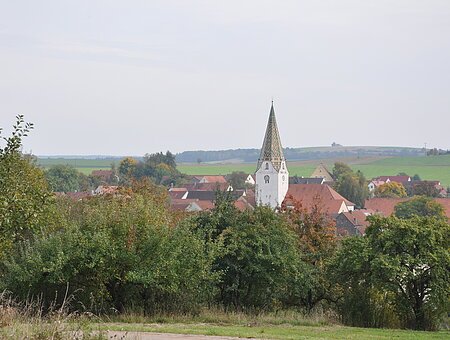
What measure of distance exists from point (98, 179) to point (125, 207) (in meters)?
135

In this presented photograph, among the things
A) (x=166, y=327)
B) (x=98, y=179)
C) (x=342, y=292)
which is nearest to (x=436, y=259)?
(x=342, y=292)

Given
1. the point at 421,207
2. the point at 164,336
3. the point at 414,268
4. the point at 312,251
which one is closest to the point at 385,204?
the point at 421,207

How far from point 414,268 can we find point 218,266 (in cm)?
612

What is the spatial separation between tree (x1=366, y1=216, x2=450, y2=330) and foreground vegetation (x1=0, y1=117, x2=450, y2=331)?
3 centimetres

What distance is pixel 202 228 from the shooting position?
25828 mm

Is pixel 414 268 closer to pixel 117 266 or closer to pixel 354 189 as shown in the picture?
pixel 117 266

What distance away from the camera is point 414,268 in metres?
25.4

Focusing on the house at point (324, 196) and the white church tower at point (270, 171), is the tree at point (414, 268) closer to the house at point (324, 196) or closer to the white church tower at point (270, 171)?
the house at point (324, 196)

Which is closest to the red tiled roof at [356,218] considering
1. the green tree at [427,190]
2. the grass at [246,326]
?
the green tree at [427,190]

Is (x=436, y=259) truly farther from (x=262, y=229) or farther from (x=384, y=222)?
(x=262, y=229)

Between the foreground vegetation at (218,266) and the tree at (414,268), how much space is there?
1.4 inches

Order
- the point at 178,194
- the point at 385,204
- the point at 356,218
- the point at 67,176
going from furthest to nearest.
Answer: the point at 178,194, the point at 67,176, the point at 385,204, the point at 356,218

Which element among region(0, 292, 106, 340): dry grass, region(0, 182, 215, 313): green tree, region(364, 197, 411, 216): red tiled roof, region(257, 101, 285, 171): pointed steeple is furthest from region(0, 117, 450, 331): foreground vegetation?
region(364, 197, 411, 216): red tiled roof

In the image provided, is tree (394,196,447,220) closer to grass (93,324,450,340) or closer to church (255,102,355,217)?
church (255,102,355,217)
